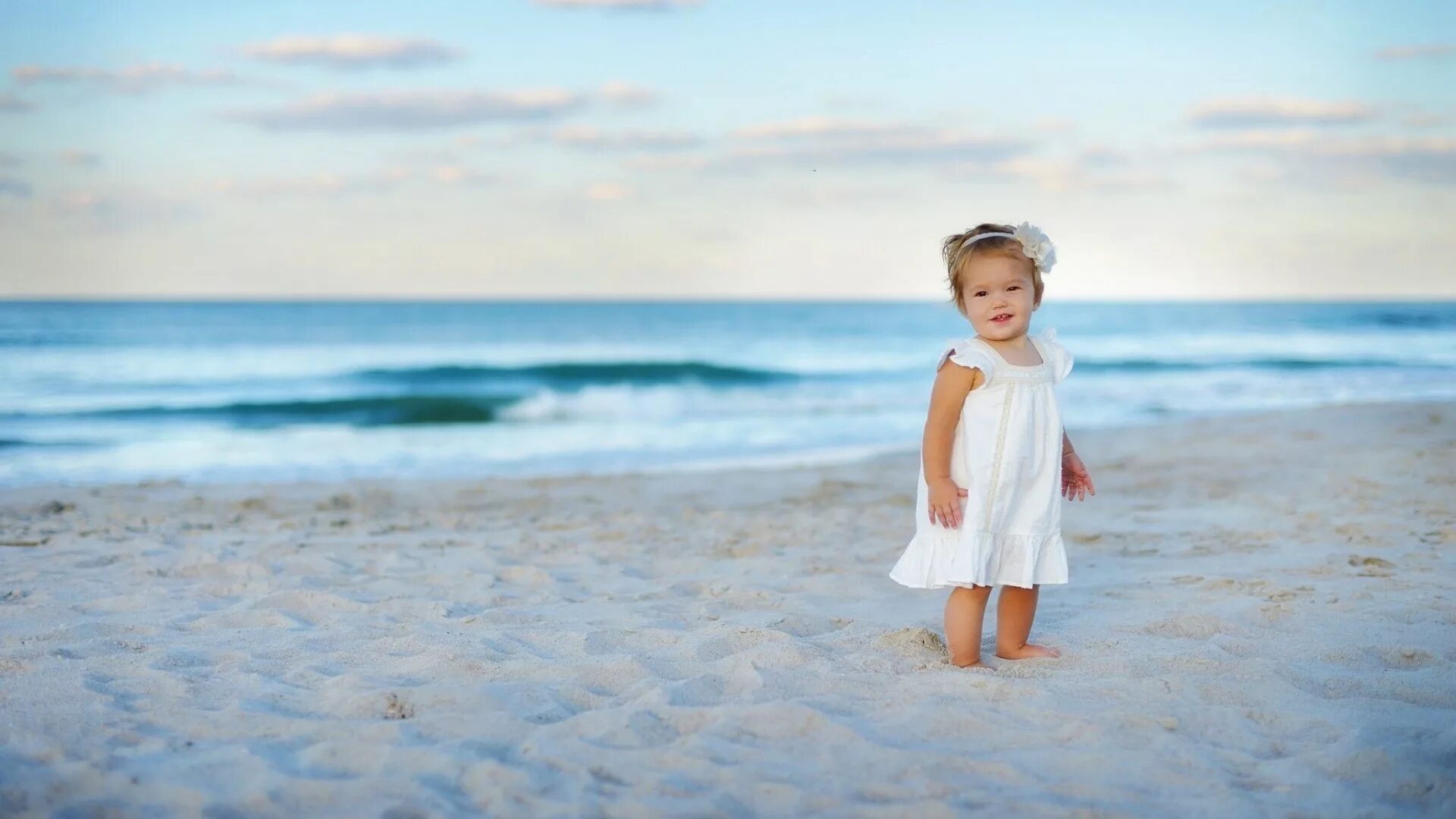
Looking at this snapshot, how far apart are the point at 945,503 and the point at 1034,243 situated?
78 centimetres

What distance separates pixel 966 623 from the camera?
3.09m

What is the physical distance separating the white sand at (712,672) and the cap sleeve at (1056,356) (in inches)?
33.3

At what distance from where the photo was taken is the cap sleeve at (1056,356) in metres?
3.19

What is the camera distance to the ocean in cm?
1128

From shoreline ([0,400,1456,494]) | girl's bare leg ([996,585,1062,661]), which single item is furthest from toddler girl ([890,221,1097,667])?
shoreline ([0,400,1456,494])

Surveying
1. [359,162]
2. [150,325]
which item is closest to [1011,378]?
[359,162]

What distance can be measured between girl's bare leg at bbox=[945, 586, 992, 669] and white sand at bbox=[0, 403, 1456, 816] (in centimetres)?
9

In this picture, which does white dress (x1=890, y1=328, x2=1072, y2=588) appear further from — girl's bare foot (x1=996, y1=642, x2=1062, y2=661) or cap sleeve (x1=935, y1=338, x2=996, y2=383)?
girl's bare foot (x1=996, y1=642, x2=1062, y2=661)

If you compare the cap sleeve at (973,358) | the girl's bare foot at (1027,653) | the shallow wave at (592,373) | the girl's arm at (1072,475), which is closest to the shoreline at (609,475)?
the girl's arm at (1072,475)

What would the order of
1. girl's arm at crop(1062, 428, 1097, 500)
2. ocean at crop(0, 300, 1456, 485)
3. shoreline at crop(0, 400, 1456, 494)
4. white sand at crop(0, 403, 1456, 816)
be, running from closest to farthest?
white sand at crop(0, 403, 1456, 816), girl's arm at crop(1062, 428, 1097, 500), shoreline at crop(0, 400, 1456, 494), ocean at crop(0, 300, 1456, 485)

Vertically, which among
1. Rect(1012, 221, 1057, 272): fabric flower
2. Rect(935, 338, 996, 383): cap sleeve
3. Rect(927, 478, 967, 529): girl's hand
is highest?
Rect(1012, 221, 1057, 272): fabric flower

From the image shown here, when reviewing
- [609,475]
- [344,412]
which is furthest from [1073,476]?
[344,412]

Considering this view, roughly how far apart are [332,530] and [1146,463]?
5540 millimetres

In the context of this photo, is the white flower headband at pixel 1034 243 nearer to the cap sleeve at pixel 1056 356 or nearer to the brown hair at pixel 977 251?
the brown hair at pixel 977 251
